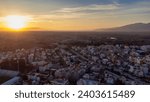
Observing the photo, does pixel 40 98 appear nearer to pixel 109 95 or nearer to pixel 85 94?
pixel 85 94

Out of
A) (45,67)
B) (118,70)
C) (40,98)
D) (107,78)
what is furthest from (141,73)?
(40,98)

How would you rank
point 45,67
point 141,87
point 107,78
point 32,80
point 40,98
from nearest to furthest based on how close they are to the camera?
point 40,98 → point 141,87 → point 32,80 → point 107,78 → point 45,67

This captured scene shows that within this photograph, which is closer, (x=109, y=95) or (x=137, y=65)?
(x=109, y=95)

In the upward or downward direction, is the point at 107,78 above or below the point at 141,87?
below

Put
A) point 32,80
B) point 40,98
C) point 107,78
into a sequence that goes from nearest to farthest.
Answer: point 40,98
point 32,80
point 107,78

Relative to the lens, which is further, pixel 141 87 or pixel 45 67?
pixel 45 67

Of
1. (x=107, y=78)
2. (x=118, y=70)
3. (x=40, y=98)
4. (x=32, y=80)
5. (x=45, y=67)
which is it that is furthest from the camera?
(x=118, y=70)

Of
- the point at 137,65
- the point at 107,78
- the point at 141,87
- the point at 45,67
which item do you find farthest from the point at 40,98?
the point at 137,65

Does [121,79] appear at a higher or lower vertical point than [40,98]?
lower

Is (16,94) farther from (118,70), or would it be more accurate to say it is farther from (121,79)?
(118,70)

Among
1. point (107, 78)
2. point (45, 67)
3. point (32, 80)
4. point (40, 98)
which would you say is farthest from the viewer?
point (45, 67)
